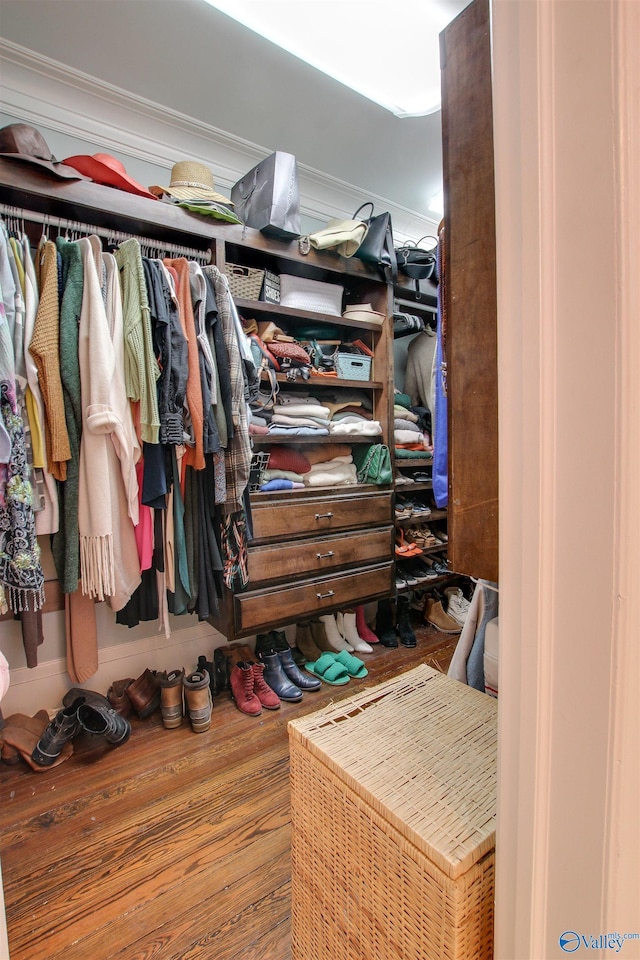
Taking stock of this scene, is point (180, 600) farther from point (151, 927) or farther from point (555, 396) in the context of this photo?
point (555, 396)

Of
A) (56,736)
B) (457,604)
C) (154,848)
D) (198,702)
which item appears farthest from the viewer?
(457,604)

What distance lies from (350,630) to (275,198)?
203cm

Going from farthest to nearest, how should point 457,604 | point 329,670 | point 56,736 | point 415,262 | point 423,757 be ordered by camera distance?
1. point 457,604
2. point 415,262
3. point 329,670
4. point 56,736
5. point 423,757

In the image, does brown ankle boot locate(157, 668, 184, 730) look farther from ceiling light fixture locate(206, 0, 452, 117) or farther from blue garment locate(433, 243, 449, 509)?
ceiling light fixture locate(206, 0, 452, 117)

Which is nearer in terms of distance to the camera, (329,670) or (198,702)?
(198,702)

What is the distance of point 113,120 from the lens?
188 cm

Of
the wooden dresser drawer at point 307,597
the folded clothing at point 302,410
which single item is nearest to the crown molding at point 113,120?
the folded clothing at point 302,410

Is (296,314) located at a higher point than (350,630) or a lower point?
higher

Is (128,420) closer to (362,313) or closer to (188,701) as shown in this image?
(188,701)

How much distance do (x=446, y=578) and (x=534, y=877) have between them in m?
2.35

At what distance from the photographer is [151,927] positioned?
98 centimetres

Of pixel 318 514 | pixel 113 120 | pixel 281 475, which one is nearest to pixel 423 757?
pixel 318 514

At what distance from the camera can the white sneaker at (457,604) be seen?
8.83 feet

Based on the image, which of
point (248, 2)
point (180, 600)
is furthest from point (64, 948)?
point (248, 2)
